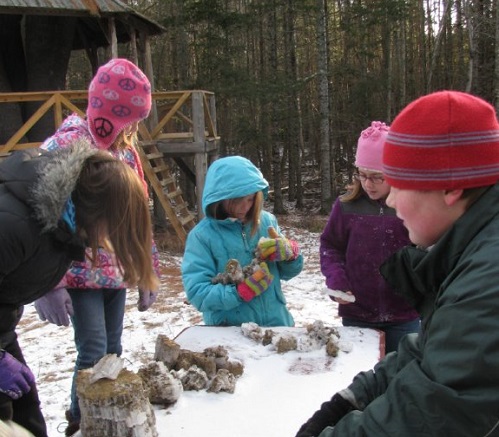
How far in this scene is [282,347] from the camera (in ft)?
7.03

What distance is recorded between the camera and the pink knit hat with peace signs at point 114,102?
2.60m

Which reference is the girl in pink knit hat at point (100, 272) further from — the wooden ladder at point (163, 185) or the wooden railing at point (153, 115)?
the wooden ladder at point (163, 185)

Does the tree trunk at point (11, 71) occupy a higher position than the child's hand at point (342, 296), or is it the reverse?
the tree trunk at point (11, 71)

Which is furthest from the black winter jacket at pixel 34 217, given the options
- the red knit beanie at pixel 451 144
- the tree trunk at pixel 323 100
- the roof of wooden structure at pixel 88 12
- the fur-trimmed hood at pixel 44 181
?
the tree trunk at pixel 323 100

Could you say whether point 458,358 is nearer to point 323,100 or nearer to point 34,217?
point 34,217

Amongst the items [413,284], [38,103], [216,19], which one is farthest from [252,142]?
[413,284]

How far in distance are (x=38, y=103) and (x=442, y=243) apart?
10.4 m

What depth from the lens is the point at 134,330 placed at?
538 cm

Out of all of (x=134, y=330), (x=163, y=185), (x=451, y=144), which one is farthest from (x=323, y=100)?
(x=451, y=144)

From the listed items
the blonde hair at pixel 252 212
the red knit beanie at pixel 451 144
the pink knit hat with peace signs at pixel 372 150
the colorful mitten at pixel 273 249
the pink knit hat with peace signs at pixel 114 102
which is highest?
the pink knit hat with peace signs at pixel 114 102

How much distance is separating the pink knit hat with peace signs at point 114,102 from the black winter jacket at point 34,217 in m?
0.75

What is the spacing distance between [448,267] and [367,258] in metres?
1.72

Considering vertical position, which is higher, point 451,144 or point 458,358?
Answer: point 451,144

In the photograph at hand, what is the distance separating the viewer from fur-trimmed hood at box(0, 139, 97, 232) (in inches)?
66.6
